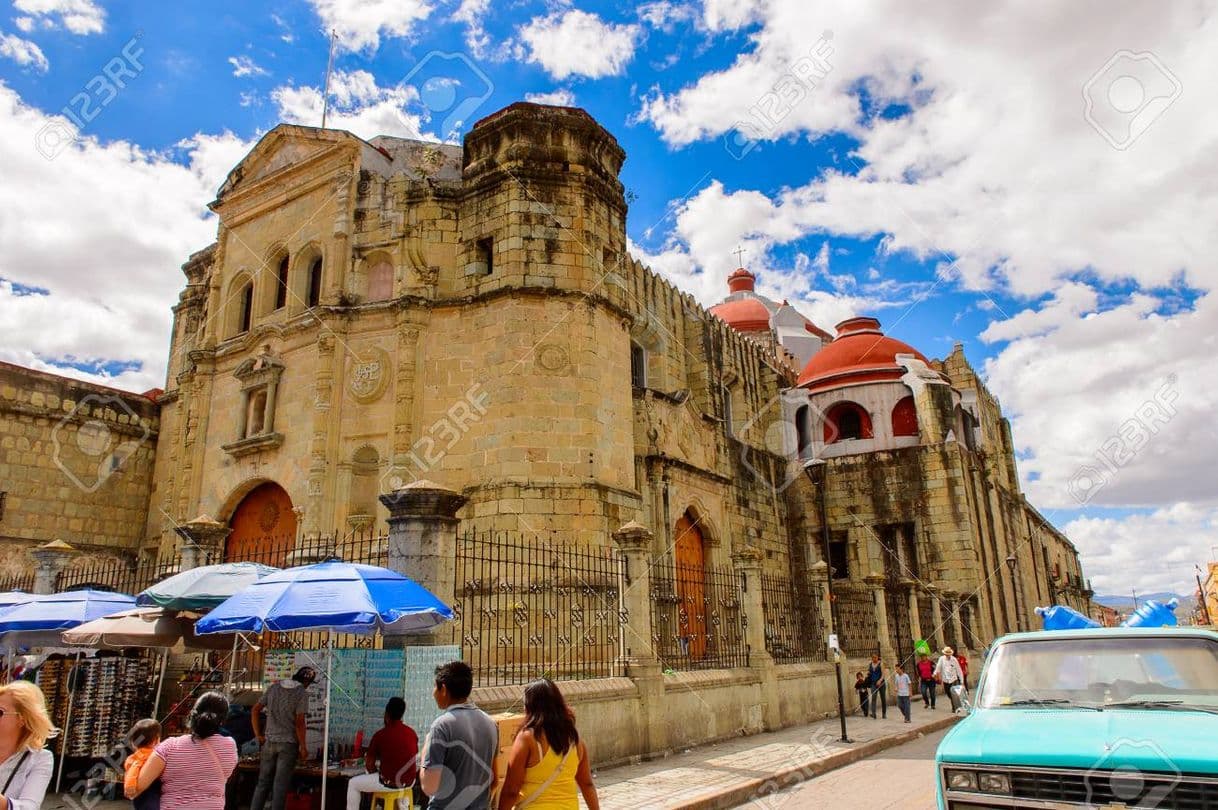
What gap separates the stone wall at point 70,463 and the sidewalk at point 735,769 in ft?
38.5

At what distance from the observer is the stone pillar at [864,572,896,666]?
1684 cm

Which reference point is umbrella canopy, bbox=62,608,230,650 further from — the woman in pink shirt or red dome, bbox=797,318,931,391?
red dome, bbox=797,318,931,391

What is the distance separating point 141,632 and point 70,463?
12547 millimetres

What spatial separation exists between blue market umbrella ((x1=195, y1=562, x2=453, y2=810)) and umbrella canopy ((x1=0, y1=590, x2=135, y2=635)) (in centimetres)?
380

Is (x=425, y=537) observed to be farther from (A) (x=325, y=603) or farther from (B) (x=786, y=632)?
(B) (x=786, y=632)

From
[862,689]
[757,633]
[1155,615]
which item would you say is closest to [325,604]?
[757,633]

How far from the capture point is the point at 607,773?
9.01 m

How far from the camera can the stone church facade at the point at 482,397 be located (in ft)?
48.3

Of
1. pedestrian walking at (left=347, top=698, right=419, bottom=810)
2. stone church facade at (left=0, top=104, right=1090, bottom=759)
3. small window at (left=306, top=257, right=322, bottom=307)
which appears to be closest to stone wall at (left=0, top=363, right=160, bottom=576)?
stone church facade at (left=0, top=104, right=1090, bottom=759)

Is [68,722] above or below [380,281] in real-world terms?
below

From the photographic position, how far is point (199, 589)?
8156mm

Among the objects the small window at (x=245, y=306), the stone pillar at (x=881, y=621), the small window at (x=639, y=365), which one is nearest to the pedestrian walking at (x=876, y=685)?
the stone pillar at (x=881, y=621)

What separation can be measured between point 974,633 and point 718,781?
49.6ft

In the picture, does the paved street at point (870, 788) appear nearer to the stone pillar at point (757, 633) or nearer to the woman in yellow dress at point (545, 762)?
the stone pillar at point (757, 633)
